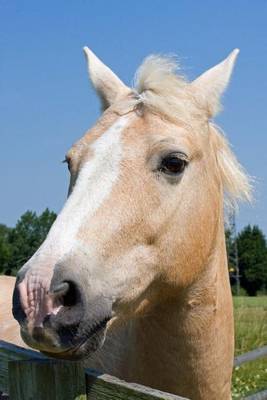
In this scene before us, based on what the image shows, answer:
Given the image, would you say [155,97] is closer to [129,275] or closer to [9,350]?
[129,275]

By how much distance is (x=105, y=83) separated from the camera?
3.36 metres

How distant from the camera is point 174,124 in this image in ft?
9.26

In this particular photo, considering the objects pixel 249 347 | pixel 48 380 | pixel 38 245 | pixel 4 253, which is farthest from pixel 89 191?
pixel 4 253

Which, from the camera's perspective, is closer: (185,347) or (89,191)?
(89,191)

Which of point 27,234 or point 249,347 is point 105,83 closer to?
point 249,347

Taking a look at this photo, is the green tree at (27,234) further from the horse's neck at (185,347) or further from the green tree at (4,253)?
the horse's neck at (185,347)

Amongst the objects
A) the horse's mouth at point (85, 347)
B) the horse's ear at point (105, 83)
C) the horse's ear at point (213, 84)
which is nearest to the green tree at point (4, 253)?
the horse's ear at point (105, 83)

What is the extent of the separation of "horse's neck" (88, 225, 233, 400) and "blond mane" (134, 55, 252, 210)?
47 centimetres

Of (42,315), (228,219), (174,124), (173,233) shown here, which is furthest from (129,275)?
(228,219)

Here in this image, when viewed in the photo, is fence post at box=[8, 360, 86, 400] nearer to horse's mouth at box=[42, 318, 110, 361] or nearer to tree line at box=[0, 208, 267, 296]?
horse's mouth at box=[42, 318, 110, 361]

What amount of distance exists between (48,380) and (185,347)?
3.16ft

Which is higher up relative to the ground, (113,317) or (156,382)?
(113,317)

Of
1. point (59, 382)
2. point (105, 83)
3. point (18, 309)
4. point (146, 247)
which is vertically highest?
point (105, 83)

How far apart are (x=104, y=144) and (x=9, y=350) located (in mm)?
1000
